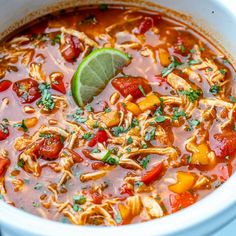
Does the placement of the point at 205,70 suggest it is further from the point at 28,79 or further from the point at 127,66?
the point at 28,79

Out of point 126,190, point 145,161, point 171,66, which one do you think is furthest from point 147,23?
point 126,190

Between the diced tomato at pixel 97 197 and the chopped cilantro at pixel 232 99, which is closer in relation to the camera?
the diced tomato at pixel 97 197

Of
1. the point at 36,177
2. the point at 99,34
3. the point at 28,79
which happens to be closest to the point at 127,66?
the point at 99,34

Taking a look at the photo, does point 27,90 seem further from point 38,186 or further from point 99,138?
point 38,186

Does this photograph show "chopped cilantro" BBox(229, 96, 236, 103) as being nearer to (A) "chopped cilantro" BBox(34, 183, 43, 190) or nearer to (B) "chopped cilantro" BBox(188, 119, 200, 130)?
(B) "chopped cilantro" BBox(188, 119, 200, 130)

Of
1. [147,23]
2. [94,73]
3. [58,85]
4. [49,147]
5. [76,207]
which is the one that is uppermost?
[147,23]

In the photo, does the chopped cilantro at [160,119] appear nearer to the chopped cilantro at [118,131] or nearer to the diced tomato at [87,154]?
the chopped cilantro at [118,131]

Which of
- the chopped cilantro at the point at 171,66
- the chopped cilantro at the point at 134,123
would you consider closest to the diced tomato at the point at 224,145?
the chopped cilantro at the point at 134,123
